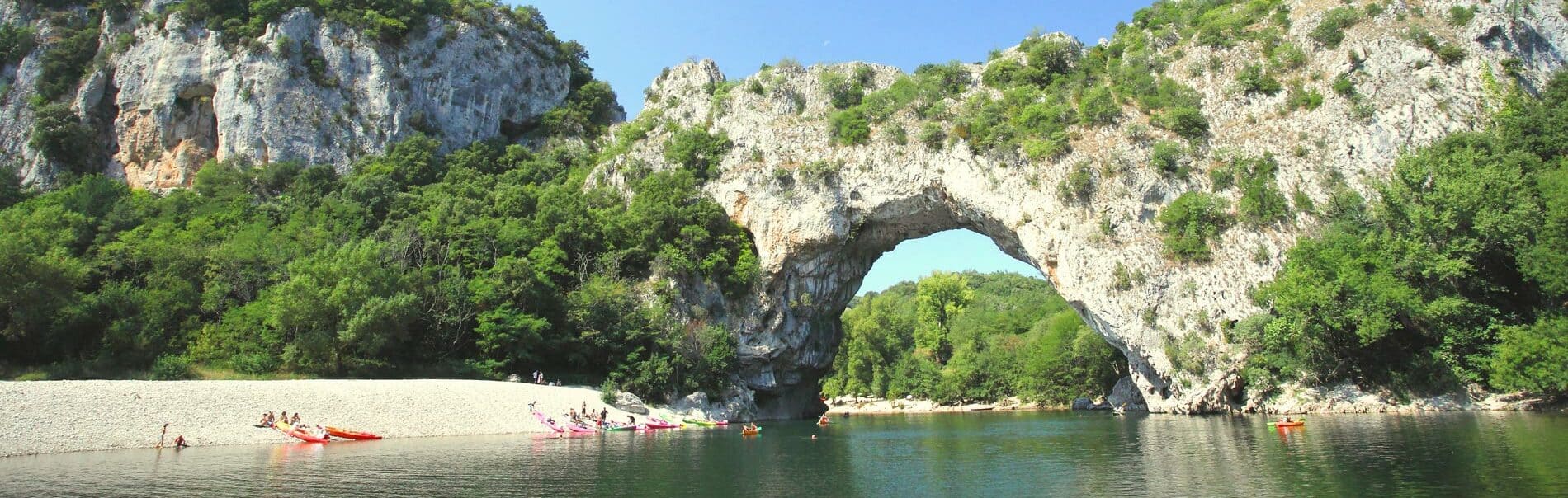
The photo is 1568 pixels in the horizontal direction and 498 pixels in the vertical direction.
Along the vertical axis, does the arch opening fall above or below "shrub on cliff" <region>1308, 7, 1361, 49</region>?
below

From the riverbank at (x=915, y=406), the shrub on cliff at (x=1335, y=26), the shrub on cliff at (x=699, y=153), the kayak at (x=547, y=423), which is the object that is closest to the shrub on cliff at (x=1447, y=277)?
the shrub on cliff at (x=1335, y=26)

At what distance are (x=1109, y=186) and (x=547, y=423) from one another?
2745cm

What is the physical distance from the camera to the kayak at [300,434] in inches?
941

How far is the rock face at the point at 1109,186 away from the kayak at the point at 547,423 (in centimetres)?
1297

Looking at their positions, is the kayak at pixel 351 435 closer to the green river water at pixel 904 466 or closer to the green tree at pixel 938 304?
the green river water at pixel 904 466

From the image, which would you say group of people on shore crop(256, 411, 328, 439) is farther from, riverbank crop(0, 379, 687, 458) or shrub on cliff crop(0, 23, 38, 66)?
shrub on cliff crop(0, 23, 38, 66)

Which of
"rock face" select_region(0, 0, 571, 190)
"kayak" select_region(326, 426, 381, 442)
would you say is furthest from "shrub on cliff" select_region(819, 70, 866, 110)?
"kayak" select_region(326, 426, 381, 442)

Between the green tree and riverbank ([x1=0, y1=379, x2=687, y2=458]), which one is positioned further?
the green tree

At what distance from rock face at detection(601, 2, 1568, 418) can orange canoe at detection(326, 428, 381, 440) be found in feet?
63.9

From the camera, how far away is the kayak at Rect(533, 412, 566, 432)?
30.3m

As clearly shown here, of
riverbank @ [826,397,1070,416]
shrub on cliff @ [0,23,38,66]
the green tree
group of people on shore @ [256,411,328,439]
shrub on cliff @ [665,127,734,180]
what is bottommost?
riverbank @ [826,397,1070,416]

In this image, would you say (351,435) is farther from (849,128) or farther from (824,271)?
(849,128)

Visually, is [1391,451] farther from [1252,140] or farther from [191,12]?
[191,12]

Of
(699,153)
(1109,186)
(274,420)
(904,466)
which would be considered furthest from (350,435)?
(1109,186)
